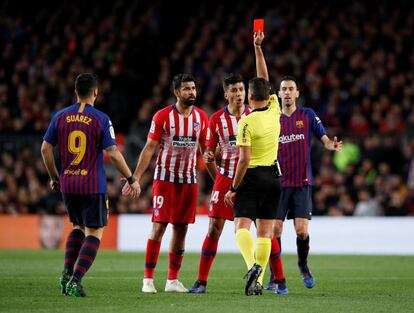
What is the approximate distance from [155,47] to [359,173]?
7.44 metres

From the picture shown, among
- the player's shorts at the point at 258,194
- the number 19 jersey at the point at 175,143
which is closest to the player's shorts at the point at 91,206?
the number 19 jersey at the point at 175,143

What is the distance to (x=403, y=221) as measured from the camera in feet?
63.7

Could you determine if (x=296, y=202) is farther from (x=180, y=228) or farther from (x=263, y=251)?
(x=263, y=251)

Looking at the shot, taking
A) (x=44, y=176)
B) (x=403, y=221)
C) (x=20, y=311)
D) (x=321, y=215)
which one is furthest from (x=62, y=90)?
(x=20, y=311)

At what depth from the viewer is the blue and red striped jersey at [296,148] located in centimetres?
1161

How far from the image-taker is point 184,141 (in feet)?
35.6

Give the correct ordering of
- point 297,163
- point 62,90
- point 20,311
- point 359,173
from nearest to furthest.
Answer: point 20,311, point 297,163, point 359,173, point 62,90

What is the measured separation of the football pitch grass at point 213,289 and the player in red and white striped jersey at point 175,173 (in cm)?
52

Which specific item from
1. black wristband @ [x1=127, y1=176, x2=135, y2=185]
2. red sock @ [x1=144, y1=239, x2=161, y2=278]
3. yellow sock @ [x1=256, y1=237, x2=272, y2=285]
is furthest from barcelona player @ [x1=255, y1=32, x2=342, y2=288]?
black wristband @ [x1=127, y1=176, x2=135, y2=185]

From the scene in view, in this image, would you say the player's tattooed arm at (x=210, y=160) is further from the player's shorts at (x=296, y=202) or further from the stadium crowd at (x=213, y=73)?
the stadium crowd at (x=213, y=73)

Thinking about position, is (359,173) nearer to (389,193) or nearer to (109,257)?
(389,193)

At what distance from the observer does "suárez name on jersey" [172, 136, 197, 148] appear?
10820mm

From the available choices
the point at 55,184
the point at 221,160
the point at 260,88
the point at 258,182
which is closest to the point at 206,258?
the point at 221,160

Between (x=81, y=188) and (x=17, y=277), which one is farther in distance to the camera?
(x=17, y=277)
